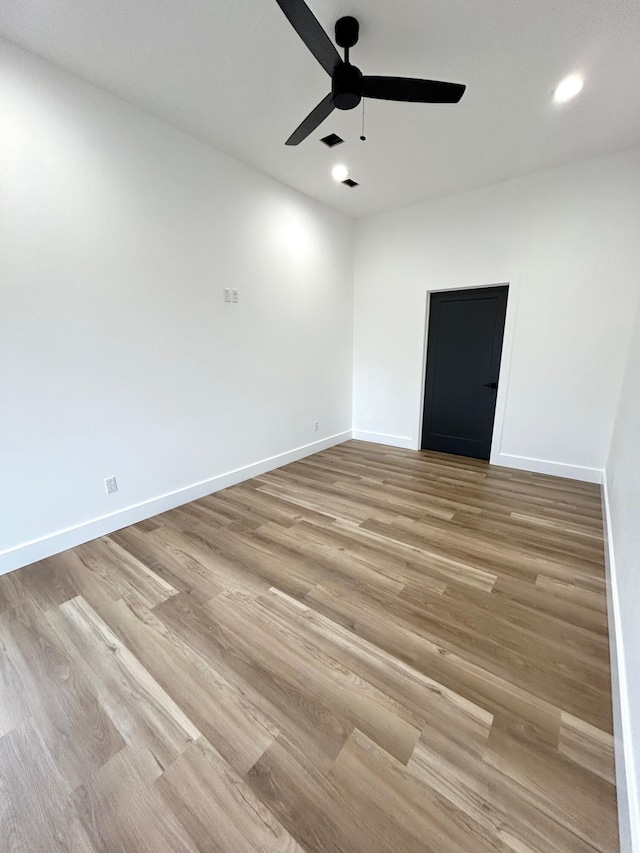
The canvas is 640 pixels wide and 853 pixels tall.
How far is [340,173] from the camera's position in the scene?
3324 mm

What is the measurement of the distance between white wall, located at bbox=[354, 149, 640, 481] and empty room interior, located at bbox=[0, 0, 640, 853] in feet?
0.09

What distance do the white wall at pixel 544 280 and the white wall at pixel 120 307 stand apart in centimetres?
155

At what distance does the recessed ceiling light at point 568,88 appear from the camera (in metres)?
2.13

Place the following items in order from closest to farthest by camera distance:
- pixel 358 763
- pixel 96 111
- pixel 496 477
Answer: pixel 358 763 < pixel 96 111 < pixel 496 477

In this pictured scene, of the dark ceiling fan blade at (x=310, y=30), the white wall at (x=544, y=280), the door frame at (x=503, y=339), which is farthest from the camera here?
the door frame at (x=503, y=339)

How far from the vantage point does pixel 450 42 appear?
1913 millimetres

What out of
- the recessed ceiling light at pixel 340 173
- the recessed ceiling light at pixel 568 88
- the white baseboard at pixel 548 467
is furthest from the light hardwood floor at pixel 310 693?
the recessed ceiling light at pixel 340 173

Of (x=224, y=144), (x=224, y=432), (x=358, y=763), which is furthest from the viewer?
(x=224, y=432)

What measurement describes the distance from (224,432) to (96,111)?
2.52m

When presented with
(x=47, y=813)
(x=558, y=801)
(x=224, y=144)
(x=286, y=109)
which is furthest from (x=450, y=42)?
(x=47, y=813)

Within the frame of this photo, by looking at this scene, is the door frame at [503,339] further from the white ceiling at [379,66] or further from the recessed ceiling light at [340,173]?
the recessed ceiling light at [340,173]

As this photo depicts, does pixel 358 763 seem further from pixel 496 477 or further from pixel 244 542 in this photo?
pixel 496 477

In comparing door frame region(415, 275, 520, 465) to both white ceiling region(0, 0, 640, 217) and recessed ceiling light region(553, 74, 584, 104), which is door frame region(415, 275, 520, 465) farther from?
recessed ceiling light region(553, 74, 584, 104)

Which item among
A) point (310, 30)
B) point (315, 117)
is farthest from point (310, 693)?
point (315, 117)
